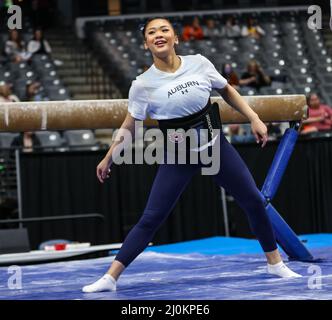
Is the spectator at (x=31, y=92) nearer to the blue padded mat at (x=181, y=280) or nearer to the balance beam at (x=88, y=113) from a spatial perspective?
the blue padded mat at (x=181, y=280)

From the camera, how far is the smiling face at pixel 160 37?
13.0 feet

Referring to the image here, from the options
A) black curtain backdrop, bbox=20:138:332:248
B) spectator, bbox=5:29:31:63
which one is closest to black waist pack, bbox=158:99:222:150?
black curtain backdrop, bbox=20:138:332:248

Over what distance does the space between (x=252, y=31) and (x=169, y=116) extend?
40.8 ft

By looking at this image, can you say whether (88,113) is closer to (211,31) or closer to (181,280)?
(181,280)

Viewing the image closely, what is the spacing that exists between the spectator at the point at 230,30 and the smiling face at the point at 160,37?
1198 centimetres

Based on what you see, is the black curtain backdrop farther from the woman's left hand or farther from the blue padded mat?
the woman's left hand

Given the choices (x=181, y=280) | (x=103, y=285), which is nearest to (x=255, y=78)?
(x=181, y=280)

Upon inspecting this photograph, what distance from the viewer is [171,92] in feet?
12.9

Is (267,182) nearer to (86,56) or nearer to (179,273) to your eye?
(179,273)

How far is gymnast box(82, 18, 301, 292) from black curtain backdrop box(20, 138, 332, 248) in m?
4.17

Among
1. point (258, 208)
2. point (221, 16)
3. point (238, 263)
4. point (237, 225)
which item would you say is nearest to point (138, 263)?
point (238, 263)

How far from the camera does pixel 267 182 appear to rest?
5090mm

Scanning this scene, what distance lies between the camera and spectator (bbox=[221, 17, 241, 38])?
1585cm
